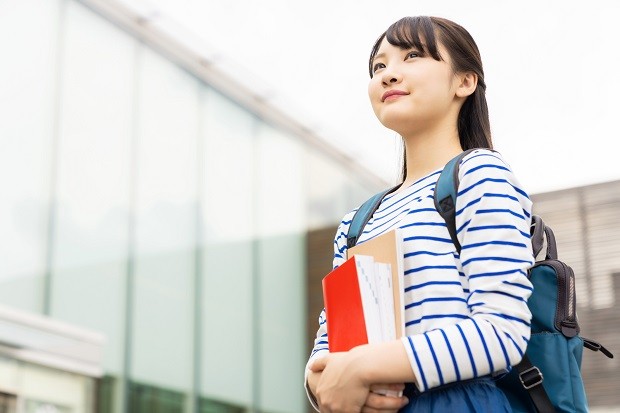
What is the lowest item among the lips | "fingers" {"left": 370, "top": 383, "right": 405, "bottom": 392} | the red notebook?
"fingers" {"left": 370, "top": 383, "right": 405, "bottom": 392}

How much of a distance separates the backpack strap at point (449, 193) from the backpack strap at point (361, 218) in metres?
0.22

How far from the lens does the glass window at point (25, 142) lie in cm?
852

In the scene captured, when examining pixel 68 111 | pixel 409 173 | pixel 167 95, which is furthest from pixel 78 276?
pixel 409 173

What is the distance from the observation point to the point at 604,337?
11570mm

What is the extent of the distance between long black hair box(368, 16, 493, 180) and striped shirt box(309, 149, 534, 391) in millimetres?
189

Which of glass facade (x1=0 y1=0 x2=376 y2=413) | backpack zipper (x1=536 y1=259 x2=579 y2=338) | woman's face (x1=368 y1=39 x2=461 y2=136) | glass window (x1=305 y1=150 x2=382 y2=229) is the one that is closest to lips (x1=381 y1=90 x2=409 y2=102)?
woman's face (x1=368 y1=39 x2=461 y2=136)

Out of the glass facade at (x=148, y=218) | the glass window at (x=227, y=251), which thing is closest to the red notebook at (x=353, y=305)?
the glass facade at (x=148, y=218)

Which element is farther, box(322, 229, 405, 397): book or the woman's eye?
the woman's eye

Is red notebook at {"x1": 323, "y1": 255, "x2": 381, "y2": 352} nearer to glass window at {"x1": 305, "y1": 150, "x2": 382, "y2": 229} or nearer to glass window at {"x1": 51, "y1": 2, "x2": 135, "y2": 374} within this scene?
glass window at {"x1": 51, "y1": 2, "x2": 135, "y2": 374}

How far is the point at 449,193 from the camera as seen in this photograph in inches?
59.0

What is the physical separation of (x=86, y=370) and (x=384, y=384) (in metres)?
7.69

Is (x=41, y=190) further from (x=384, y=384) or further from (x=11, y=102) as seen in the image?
(x=384, y=384)

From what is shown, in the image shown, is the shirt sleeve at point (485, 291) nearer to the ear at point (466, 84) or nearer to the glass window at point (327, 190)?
the ear at point (466, 84)

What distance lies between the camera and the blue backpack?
55.6 inches
